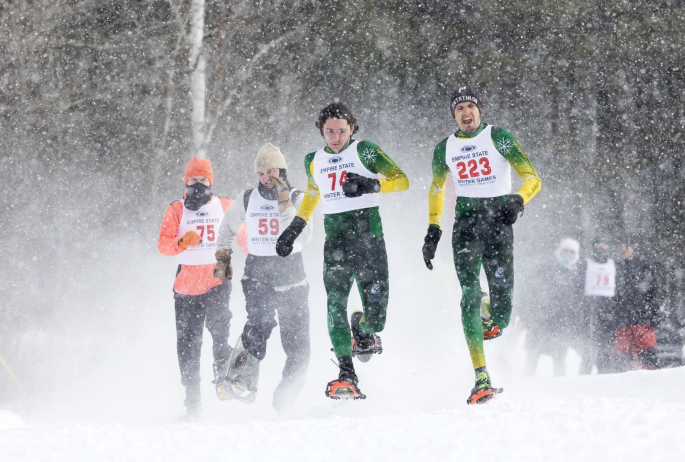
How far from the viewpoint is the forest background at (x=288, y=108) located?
1321 cm

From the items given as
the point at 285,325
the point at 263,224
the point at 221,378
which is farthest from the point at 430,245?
the point at 221,378

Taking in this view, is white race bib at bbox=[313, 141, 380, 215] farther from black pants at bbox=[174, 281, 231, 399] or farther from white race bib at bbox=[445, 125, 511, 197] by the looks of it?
black pants at bbox=[174, 281, 231, 399]

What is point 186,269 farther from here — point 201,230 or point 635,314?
point 635,314

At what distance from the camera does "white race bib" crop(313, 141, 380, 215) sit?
5137mm

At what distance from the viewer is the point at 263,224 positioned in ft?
19.9

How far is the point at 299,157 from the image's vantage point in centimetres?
1667

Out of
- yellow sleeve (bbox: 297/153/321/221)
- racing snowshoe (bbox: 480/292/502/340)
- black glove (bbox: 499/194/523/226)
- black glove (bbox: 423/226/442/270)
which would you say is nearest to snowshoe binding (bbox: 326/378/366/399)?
black glove (bbox: 423/226/442/270)

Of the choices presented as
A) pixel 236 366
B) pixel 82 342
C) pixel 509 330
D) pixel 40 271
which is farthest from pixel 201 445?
pixel 40 271

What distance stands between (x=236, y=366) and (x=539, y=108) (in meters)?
12.7

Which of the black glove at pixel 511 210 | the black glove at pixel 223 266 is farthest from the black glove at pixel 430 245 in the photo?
the black glove at pixel 223 266

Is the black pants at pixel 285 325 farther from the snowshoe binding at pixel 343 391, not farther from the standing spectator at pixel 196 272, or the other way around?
the snowshoe binding at pixel 343 391

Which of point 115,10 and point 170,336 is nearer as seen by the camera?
point 170,336

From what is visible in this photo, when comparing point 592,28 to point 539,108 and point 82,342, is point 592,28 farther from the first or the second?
point 82,342

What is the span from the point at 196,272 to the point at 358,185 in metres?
2.22
